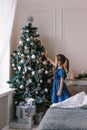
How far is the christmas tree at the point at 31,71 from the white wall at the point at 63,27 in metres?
0.42

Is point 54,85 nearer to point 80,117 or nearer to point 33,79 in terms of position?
point 33,79

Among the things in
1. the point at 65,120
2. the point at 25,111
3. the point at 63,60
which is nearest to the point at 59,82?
the point at 63,60

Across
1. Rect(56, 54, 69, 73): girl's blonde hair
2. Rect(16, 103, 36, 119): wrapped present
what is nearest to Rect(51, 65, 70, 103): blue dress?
Rect(56, 54, 69, 73): girl's blonde hair

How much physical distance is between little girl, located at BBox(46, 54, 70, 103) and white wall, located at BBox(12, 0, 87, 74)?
55 cm

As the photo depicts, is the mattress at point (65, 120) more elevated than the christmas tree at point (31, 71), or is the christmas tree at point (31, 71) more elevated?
the christmas tree at point (31, 71)

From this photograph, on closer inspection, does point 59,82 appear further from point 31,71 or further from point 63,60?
point 31,71

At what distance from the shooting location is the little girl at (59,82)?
15.6 feet

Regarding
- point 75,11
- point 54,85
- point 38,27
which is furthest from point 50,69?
point 75,11

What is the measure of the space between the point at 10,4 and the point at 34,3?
124 centimetres

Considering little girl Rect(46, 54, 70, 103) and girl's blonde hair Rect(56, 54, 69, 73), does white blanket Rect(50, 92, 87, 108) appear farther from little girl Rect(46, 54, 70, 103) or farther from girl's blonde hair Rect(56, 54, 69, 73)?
girl's blonde hair Rect(56, 54, 69, 73)

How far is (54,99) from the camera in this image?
4.80m

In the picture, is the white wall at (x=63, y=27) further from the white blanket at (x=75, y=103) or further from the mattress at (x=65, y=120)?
the mattress at (x=65, y=120)

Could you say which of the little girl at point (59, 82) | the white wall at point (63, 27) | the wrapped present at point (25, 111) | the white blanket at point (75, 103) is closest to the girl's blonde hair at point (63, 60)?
the little girl at point (59, 82)

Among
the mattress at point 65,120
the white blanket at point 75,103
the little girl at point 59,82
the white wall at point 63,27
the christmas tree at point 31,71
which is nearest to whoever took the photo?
the mattress at point 65,120
